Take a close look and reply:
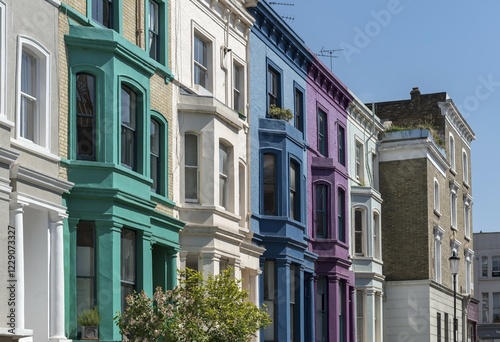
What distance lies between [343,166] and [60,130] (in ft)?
71.8

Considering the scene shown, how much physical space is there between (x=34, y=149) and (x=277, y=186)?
14.3m

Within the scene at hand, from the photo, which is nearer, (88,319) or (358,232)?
(88,319)

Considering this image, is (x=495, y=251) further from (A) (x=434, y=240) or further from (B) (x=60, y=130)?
(B) (x=60, y=130)

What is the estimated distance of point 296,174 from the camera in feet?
123

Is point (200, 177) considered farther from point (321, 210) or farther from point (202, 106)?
point (321, 210)

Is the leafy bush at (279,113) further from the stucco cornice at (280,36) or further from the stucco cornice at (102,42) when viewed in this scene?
the stucco cornice at (102,42)

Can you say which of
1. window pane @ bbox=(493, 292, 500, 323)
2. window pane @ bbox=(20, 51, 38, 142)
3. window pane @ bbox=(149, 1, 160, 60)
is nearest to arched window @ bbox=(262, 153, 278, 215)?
window pane @ bbox=(149, 1, 160, 60)

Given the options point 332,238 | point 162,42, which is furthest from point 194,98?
point 332,238

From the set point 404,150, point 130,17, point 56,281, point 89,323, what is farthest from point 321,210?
point 56,281

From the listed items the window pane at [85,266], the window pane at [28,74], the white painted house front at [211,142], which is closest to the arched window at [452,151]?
the white painted house front at [211,142]

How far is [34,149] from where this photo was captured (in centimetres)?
2231

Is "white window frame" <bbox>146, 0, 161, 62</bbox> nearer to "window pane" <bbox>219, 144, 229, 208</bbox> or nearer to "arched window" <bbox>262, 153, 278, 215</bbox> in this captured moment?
"window pane" <bbox>219, 144, 229, 208</bbox>

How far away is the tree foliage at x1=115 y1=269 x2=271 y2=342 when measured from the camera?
76.4 feet

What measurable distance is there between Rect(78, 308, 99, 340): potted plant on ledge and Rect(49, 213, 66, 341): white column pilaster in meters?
0.81
